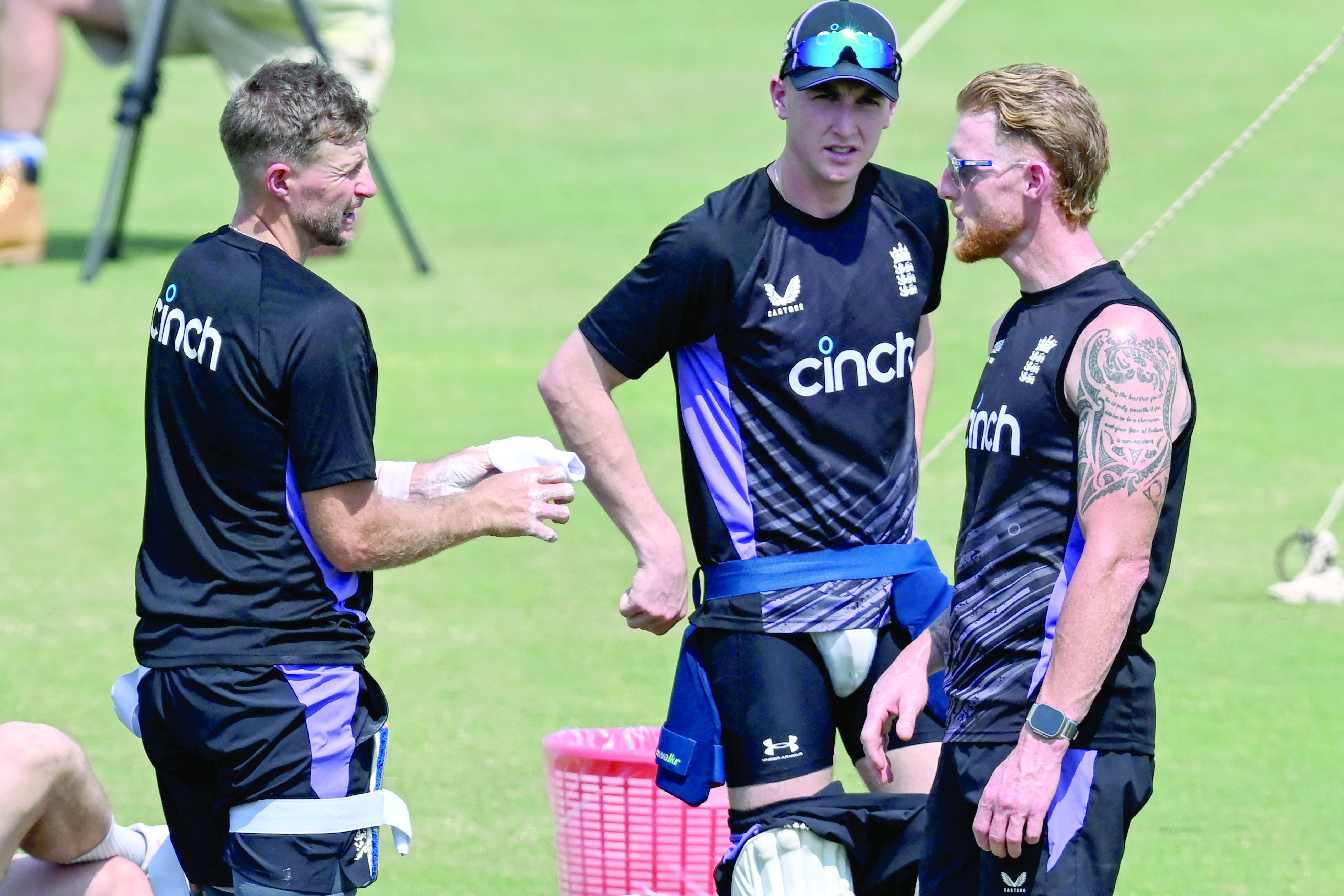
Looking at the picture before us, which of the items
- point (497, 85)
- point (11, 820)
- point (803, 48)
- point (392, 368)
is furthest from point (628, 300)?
point (497, 85)

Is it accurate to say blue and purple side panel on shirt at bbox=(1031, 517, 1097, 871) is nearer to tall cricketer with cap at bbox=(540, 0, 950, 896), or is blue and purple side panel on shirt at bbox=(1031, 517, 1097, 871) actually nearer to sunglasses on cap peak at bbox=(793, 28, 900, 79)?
tall cricketer with cap at bbox=(540, 0, 950, 896)

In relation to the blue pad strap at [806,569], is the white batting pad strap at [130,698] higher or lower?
lower

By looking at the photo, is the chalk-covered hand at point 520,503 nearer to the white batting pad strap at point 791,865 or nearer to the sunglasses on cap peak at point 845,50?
the white batting pad strap at point 791,865

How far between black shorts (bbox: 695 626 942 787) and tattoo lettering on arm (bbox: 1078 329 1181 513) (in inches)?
42.6

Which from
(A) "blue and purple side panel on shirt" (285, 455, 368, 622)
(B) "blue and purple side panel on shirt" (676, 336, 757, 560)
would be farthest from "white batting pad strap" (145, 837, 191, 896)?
(B) "blue and purple side panel on shirt" (676, 336, 757, 560)

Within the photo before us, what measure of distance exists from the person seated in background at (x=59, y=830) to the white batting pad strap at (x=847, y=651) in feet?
5.44

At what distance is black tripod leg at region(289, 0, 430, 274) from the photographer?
37.4 feet

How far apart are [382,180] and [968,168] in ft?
29.8

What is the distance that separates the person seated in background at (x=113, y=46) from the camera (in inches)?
480

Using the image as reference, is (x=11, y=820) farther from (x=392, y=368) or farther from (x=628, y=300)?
(x=392, y=368)

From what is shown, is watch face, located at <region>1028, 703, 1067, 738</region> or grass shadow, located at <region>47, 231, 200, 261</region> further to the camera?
grass shadow, located at <region>47, 231, 200, 261</region>

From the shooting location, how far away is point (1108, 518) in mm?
3531

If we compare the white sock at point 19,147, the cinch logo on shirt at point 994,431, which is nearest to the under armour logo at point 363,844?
the cinch logo on shirt at point 994,431

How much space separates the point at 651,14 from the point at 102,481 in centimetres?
1270
